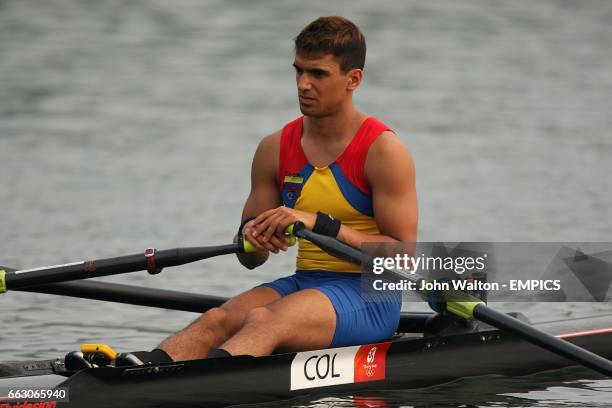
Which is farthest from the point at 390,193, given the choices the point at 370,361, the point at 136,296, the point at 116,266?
the point at 136,296

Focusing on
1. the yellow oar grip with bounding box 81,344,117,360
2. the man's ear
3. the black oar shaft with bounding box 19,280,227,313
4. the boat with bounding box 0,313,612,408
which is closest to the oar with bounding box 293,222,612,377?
the boat with bounding box 0,313,612,408

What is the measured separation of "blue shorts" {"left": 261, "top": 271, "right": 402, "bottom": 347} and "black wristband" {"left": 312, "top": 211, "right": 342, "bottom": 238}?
0.37m

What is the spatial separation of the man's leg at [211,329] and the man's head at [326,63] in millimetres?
1234

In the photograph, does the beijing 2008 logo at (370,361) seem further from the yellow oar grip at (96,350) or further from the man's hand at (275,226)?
the yellow oar grip at (96,350)

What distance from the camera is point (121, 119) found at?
81.1 ft

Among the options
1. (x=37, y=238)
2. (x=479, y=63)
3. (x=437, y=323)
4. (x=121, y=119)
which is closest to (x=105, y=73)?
(x=121, y=119)

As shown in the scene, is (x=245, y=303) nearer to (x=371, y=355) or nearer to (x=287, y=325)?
(x=287, y=325)

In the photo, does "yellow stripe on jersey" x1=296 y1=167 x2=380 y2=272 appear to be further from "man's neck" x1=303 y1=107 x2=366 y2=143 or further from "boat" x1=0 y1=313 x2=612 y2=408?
"boat" x1=0 y1=313 x2=612 y2=408

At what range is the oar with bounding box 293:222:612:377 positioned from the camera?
29.9 ft

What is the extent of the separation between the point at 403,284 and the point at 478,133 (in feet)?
46.5

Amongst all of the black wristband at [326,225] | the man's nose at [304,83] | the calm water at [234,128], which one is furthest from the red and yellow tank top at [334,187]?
the calm water at [234,128]

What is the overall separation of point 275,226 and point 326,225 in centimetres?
31

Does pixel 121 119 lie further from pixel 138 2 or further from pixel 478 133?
pixel 138 2

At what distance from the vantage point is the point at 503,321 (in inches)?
363
